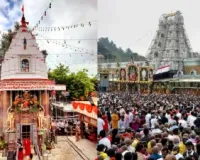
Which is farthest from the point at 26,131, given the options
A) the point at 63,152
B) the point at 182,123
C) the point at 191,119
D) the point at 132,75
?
the point at 132,75

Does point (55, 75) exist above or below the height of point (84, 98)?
above

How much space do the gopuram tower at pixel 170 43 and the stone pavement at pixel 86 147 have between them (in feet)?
73.0

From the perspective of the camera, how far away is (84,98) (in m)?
5.74

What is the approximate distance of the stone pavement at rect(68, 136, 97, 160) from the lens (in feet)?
16.6

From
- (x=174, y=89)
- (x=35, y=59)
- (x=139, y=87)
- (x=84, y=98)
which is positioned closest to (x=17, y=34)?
(x=35, y=59)

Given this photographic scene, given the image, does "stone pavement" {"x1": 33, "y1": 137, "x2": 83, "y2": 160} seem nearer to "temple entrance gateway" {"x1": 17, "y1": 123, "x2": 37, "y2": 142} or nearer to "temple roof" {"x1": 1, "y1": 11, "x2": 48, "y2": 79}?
"temple entrance gateway" {"x1": 17, "y1": 123, "x2": 37, "y2": 142}

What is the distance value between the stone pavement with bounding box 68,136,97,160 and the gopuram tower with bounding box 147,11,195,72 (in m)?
22.2

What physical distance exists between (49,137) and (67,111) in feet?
2.22

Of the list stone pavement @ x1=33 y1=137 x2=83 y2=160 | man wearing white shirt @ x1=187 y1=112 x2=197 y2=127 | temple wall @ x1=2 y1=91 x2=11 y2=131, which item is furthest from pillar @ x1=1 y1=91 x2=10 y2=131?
man wearing white shirt @ x1=187 y1=112 x2=197 y2=127

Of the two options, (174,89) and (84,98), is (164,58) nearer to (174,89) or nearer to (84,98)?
(174,89)

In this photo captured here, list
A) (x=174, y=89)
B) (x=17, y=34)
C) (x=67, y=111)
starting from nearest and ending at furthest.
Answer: (x=17, y=34), (x=67, y=111), (x=174, y=89)

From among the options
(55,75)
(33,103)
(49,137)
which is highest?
(55,75)

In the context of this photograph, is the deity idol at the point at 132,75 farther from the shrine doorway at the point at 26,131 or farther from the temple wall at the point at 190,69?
the shrine doorway at the point at 26,131

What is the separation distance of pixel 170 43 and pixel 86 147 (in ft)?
83.7
